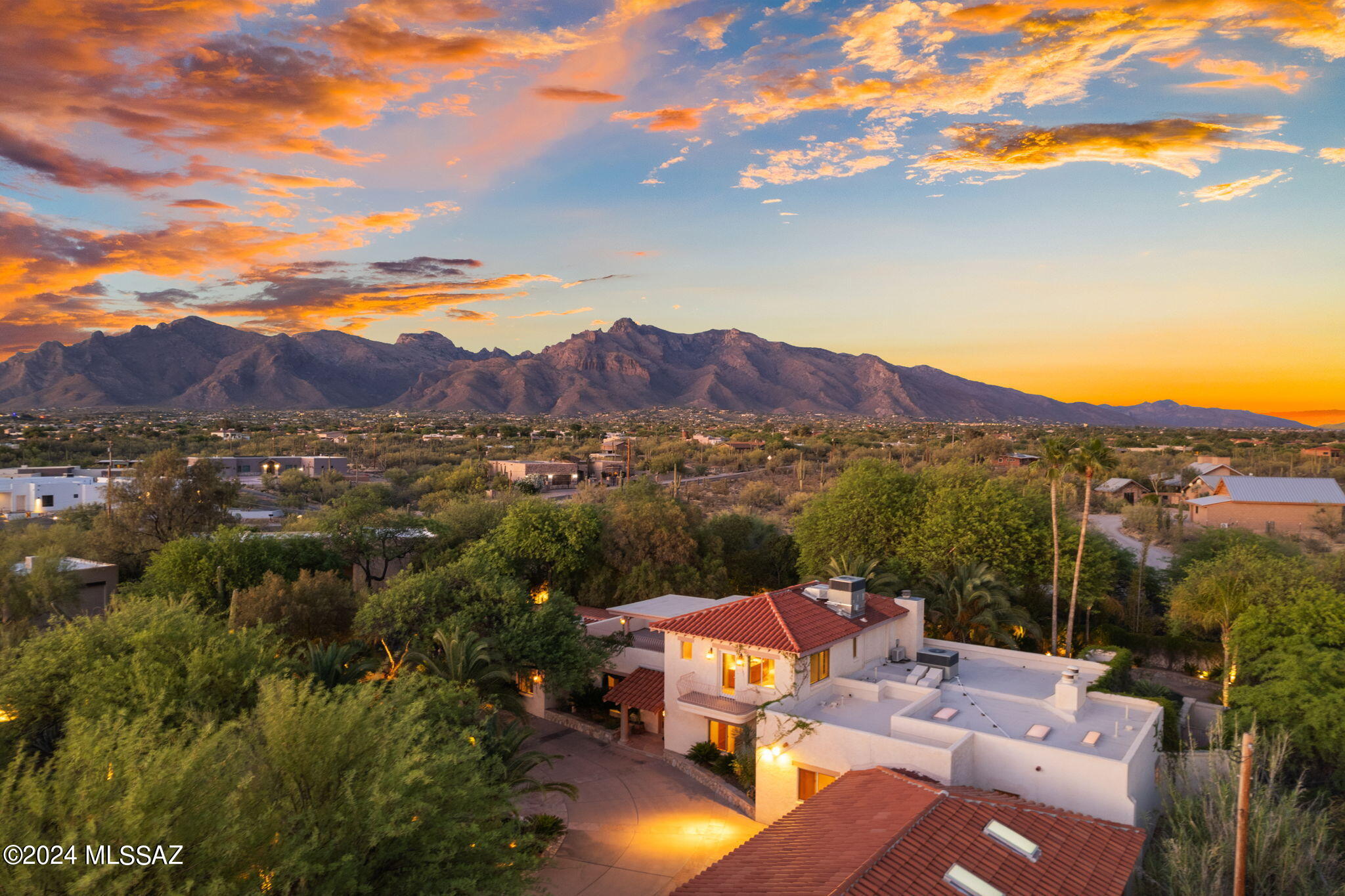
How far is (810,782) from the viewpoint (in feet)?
60.5

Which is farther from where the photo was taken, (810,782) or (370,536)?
(370,536)

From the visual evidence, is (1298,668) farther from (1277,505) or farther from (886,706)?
(1277,505)

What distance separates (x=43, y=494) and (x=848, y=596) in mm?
54807

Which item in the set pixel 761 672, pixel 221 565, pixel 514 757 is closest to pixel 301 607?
pixel 221 565

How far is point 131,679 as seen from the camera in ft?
53.8

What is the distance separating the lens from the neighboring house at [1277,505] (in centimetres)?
4812

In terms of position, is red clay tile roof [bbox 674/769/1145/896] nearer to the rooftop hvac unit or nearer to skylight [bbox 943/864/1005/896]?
skylight [bbox 943/864/1005/896]

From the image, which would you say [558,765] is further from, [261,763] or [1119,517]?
[1119,517]

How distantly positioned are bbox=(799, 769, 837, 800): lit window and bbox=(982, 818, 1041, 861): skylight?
518cm

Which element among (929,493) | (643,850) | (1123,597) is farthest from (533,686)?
(1123,597)

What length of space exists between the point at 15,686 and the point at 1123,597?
3921 cm

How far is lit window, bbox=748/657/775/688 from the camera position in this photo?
2061cm

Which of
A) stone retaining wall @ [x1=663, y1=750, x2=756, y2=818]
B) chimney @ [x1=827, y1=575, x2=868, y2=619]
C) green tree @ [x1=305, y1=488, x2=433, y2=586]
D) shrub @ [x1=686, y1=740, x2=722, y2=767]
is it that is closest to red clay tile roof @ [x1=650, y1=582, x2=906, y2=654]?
chimney @ [x1=827, y1=575, x2=868, y2=619]

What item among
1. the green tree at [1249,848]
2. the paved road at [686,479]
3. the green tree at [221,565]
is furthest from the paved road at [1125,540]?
the green tree at [221,565]
